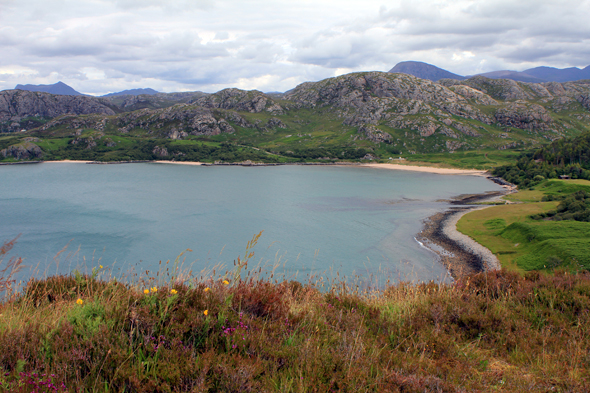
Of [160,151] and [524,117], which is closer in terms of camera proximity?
[160,151]

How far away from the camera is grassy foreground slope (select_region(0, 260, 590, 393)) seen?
11.2 ft

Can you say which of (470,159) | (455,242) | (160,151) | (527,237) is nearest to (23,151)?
(160,151)

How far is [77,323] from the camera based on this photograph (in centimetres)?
413

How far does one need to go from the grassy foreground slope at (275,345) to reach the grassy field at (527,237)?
21323 millimetres

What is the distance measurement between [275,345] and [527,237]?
40.7m

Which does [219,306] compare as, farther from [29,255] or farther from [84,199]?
[84,199]

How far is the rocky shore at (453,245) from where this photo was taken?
3175 cm

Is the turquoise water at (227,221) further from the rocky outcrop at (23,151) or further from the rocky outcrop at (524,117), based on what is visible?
the rocky outcrop at (524,117)

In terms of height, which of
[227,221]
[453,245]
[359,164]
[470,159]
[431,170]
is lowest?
[453,245]

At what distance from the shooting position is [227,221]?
165 feet

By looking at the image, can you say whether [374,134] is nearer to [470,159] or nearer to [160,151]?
[470,159]

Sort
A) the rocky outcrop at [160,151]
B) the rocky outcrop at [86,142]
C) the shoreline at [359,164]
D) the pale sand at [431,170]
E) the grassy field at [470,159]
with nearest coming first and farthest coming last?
the pale sand at [431,170], the shoreline at [359,164], the grassy field at [470,159], the rocky outcrop at [160,151], the rocky outcrop at [86,142]

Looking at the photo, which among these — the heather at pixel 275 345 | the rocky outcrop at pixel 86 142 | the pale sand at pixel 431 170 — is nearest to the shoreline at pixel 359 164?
the pale sand at pixel 431 170

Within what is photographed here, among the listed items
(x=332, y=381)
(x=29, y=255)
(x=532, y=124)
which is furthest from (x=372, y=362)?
(x=532, y=124)
